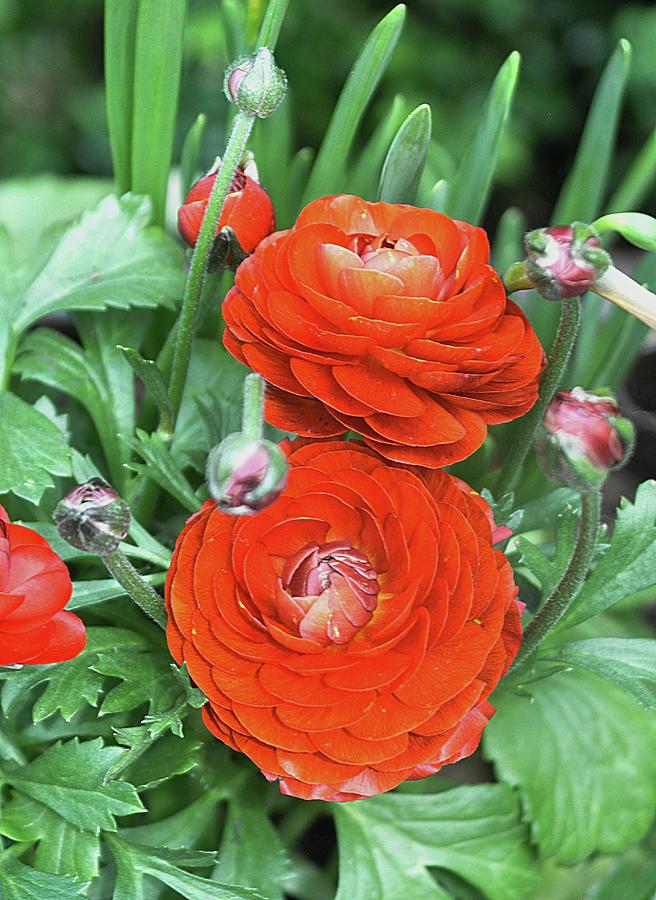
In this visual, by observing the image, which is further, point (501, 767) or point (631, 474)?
point (631, 474)

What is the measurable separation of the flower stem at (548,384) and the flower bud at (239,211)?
0.39 feet

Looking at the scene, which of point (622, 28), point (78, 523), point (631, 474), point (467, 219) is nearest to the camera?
point (78, 523)

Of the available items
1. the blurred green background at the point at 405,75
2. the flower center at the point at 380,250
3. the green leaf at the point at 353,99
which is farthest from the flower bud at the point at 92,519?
the blurred green background at the point at 405,75

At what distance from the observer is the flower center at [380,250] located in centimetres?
35

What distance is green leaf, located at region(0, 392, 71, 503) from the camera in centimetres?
41

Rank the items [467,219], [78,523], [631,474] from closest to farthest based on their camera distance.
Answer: [78,523]
[467,219]
[631,474]

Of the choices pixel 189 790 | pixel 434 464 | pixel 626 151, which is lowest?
pixel 189 790

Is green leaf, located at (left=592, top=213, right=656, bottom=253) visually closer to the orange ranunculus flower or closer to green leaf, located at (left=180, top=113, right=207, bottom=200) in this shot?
the orange ranunculus flower

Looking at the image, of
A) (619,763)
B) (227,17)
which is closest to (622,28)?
(227,17)

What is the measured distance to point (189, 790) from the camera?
52 centimetres

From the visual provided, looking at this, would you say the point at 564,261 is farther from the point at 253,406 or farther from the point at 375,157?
the point at 375,157

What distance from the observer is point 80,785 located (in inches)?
15.7

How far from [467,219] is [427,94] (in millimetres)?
780

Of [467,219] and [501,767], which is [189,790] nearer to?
[501,767]
